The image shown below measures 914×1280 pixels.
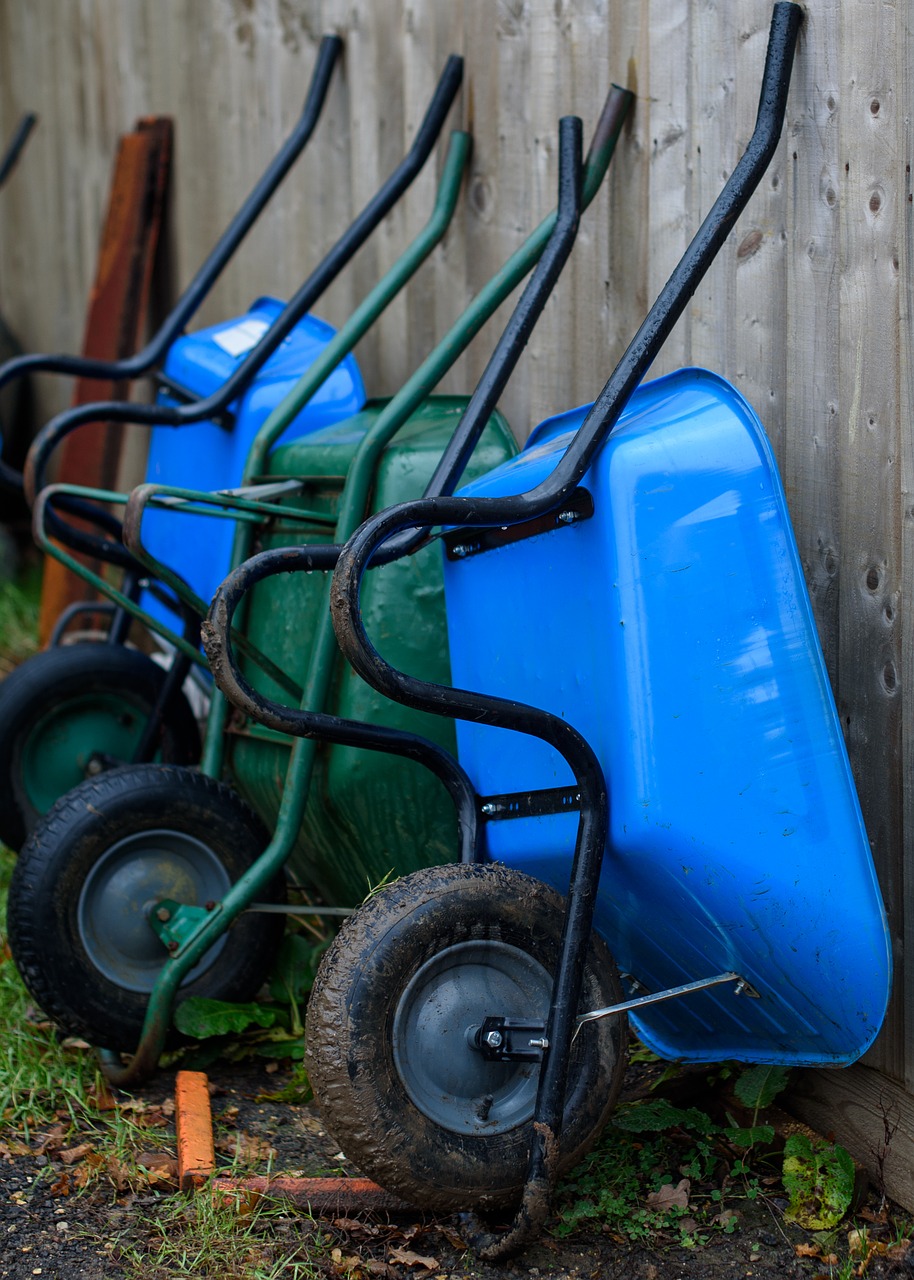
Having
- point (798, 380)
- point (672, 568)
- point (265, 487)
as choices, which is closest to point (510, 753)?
point (672, 568)

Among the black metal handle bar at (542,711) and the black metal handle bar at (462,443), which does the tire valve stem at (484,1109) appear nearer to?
the black metal handle bar at (542,711)

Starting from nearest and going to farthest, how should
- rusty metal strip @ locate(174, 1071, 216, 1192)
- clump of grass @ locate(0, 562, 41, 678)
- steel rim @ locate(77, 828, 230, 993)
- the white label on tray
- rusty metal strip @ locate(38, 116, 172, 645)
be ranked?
rusty metal strip @ locate(174, 1071, 216, 1192) → steel rim @ locate(77, 828, 230, 993) → the white label on tray → rusty metal strip @ locate(38, 116, 172, 645) → clump of grass @ locate(0, 562, 41, 678)

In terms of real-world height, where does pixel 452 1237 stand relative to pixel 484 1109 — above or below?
below

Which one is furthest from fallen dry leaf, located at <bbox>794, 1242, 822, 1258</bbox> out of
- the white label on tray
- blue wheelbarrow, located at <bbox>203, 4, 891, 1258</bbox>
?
the white label on tray

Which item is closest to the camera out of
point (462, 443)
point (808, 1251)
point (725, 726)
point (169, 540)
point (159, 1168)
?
Result: point (725, 726)

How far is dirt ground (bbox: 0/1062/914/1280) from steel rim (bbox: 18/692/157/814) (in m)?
1.22

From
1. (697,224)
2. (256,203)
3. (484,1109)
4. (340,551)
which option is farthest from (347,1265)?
(256,203)

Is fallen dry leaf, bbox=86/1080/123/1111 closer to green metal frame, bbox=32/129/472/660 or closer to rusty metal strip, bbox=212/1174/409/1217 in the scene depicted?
rusty metal strip, bbox=212/1174/409/1217

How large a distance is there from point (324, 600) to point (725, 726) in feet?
3.27

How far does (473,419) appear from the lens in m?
2.22

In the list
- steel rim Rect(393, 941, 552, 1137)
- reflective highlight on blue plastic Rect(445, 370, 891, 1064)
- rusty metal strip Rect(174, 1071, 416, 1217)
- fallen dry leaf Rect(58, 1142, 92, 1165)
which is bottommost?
fallen dry leaf Rect(58, 1142, 92, 1165)

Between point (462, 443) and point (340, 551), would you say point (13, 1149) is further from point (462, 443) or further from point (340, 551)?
point (462, 443)

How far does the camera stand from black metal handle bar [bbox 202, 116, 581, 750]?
70.6 inches

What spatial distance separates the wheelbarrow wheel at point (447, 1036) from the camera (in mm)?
1701
